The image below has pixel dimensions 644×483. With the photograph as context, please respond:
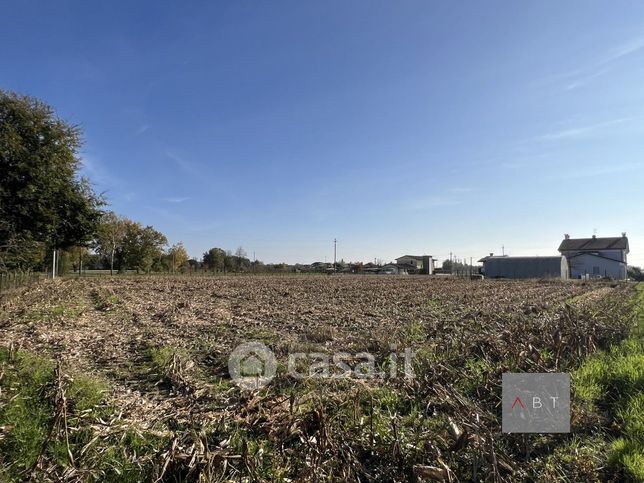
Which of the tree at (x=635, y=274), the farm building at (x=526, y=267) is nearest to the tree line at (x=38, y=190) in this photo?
the farm building at (x=526, y=267)

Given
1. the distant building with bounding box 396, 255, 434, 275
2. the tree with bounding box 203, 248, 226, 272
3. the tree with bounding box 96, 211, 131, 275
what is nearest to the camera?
the tree with bounding box 96, 211, 131, 275

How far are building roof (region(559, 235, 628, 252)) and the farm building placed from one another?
22955mm

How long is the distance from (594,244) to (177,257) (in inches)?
3069

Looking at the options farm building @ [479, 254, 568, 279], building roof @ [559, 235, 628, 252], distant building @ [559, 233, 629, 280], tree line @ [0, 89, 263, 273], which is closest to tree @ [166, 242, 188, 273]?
tree line @ [0, 89, 263, 273]

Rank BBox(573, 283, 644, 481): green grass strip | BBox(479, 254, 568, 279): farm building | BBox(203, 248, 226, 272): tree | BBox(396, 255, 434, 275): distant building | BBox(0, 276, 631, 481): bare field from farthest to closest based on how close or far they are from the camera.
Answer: BBox(396, 255, 434, 275): distant building → BBox(203, 248, 226, 272): tree → BBox(479, 254, 568, 279): farm building → BBox(573, 283, 644, 481): green grass strip → BBox(0, 276, 631, 481): bare field

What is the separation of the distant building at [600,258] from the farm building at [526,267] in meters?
11.9

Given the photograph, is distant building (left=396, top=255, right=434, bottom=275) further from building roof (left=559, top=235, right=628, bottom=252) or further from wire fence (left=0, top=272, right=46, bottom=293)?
wire fence (left=0, top=272, right=46, bottom=293)

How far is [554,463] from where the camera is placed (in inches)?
129

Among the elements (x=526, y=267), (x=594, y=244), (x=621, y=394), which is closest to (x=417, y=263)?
(x=594, y=244)

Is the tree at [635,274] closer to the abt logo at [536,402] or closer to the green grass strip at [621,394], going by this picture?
the green grass strip at [621,394]

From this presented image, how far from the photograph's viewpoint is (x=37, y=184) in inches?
Answer: 669

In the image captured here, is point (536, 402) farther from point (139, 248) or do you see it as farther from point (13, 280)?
point (139, 248)

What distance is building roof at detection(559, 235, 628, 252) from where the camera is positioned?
71.2 meters

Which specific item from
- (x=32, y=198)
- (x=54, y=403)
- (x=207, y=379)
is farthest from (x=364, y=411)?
(x=32, y=198)
